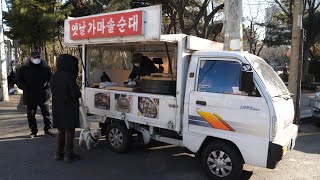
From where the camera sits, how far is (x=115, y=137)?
6715 millimetres

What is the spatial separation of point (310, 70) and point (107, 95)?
2580 cm

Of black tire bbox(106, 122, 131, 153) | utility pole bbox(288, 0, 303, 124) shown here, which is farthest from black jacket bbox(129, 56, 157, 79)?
utility pole bbox(288, 0, 303, 124)

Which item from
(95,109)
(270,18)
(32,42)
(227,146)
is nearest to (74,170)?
(95,109)

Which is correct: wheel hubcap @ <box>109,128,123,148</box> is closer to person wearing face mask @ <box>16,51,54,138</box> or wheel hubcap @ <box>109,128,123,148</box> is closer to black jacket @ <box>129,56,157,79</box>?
black jacket @ <box>129,56,157,79</box>

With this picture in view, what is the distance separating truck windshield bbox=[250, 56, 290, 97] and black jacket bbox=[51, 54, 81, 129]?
3.00 metres

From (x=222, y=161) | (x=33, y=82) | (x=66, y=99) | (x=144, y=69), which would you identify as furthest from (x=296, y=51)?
(x=33, y=82)

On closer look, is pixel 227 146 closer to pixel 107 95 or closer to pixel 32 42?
pixel 107 95

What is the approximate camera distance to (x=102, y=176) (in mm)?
5371

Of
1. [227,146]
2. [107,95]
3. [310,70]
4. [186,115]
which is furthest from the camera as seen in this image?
[310,70]

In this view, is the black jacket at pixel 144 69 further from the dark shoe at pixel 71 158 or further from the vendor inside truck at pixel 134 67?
the dark shoe at pixel 71 158

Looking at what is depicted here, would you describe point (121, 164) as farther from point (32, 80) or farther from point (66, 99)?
point (32, 80)

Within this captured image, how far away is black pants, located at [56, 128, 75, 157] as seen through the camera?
239 inches

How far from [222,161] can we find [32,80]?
4679mm

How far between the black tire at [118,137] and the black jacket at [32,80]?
2021 mm
